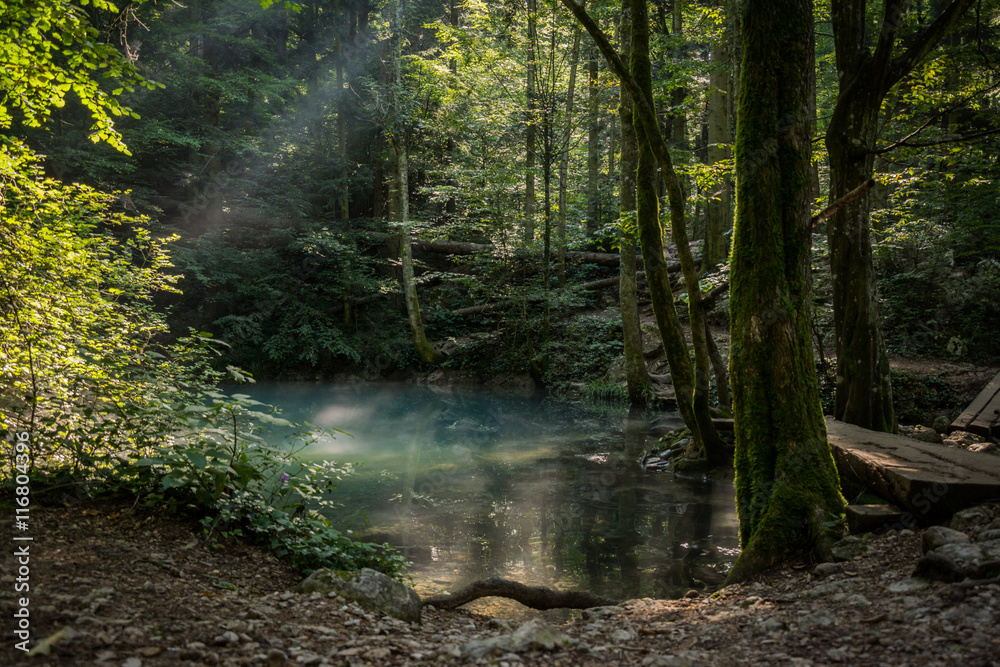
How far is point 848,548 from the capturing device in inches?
139

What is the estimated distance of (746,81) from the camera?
4.46m

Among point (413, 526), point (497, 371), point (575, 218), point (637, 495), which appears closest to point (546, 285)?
point (497, 371)

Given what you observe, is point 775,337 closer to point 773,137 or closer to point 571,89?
point 773,137

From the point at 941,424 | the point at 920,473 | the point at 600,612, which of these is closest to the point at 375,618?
the point at 600,612

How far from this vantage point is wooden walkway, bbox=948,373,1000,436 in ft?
24.1

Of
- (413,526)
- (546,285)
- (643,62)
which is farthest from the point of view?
(546,285)

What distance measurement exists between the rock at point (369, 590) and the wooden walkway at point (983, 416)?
8026mm

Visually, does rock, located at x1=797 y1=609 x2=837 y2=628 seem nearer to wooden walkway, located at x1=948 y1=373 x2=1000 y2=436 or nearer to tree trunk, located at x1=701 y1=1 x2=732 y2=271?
wooden walkway, located at x1=948 y1=373 x2=1000 y2=436

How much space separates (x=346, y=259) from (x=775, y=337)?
17672 mm

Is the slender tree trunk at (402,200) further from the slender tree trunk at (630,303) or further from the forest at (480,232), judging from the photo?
the slender tree trunk at (630,303)

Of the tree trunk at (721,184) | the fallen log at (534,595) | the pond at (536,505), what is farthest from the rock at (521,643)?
the tree trunk at (721,184)

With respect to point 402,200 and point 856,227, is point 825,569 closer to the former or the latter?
point 856,227

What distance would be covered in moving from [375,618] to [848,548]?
3012 millimetres

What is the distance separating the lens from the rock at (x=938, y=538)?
2.93 meters
